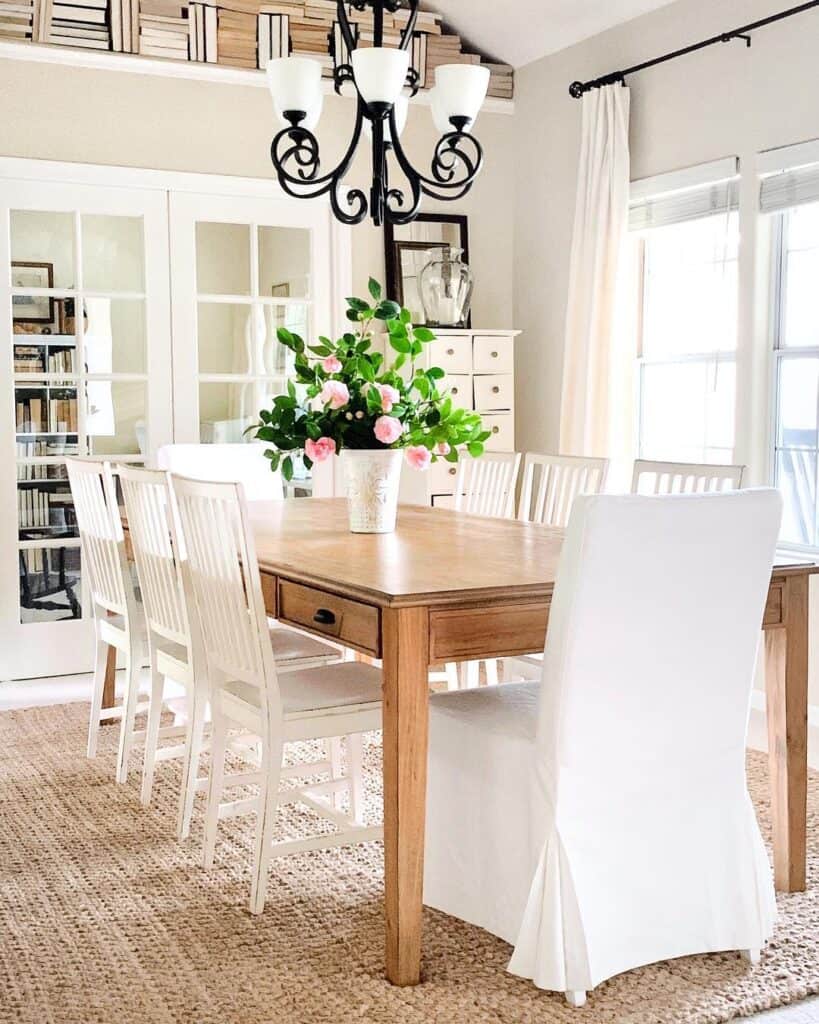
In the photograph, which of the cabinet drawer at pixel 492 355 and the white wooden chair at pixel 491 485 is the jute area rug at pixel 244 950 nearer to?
the white wooden chair at pixel 491 485

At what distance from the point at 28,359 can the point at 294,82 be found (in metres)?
2.29

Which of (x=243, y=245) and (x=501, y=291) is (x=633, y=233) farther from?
(x=243, y=245)

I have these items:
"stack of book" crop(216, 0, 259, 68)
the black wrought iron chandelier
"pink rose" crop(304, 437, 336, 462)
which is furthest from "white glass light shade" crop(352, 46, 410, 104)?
"stack of book" crop(216, 0, 259, 68)

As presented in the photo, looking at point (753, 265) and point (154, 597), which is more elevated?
point (753, 265)

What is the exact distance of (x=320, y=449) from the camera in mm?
3367

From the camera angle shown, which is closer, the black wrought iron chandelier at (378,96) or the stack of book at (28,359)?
the black wrought iron chandelier at (378,96)

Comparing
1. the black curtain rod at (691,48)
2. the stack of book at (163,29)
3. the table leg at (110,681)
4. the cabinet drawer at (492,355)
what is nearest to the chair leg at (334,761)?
the table leg at (110,681)

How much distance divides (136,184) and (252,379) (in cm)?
96

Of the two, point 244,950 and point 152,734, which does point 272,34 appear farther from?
A: point 244,950

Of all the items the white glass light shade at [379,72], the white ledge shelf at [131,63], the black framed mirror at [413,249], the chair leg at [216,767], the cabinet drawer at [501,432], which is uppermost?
the white ledge shelf at [131,63]

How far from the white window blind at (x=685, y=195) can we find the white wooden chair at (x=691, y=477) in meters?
1.50

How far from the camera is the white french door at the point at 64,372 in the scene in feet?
16.9

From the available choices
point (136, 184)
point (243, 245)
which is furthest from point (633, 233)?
point (136, 184)

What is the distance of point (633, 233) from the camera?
527 centimetres
